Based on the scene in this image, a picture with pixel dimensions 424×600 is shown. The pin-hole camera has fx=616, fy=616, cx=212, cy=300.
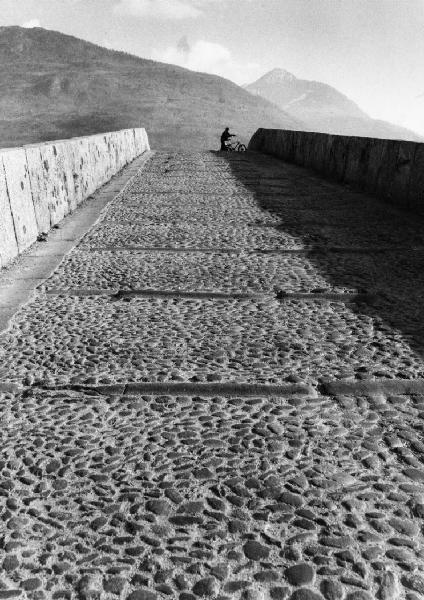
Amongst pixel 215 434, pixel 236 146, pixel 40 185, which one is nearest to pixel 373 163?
pixel 40 185

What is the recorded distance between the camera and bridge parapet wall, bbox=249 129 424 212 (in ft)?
22.9

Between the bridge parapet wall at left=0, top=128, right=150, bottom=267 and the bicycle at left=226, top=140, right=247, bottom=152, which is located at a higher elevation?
the bridge parapet wall at left=0, top=128, right=150, bottom=267

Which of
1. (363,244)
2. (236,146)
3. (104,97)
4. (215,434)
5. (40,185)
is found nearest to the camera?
(215,434)

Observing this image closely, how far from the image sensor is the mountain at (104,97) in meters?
52.8

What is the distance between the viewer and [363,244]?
5.07 m

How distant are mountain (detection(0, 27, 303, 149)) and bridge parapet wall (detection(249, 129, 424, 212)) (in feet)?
109

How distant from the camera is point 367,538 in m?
1.55

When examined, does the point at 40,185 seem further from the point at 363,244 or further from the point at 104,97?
the point at 104,97

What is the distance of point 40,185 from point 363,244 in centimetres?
289

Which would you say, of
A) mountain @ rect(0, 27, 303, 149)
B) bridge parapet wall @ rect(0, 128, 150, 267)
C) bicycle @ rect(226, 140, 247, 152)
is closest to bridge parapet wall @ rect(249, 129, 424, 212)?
bridge parapet wall @ rect(0, 128, 150, 267)

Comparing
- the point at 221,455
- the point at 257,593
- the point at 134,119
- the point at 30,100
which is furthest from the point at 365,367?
the point at 30,100

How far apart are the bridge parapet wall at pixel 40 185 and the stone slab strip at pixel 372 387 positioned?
8.90ft

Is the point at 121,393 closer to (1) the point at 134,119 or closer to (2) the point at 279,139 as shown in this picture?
(2) the point at 279,139

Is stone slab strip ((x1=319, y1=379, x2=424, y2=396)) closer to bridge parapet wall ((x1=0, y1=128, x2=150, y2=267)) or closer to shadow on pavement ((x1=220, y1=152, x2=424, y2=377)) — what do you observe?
shadow on pavement ((x1=220, y1=152, x2=424, y2=377))
